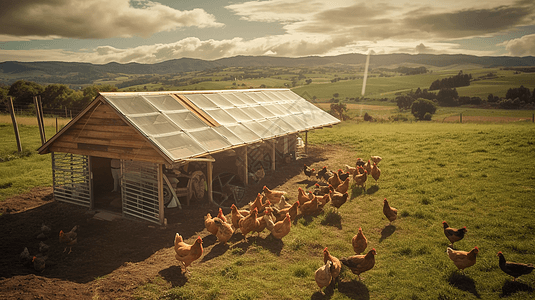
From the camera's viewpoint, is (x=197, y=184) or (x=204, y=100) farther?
(x=204, y=100)

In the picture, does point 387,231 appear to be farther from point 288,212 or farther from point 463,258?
point 288,212

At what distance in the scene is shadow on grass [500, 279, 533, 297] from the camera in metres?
7.48

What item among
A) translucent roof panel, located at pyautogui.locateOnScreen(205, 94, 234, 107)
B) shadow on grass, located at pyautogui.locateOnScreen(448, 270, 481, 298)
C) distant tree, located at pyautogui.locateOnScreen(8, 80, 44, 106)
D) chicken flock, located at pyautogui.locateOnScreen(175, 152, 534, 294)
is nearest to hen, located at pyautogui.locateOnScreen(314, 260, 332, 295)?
chicken flock, located at pyautogui.locateOnScreen(175, 152, 534, 294)

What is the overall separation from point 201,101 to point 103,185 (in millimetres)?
7034

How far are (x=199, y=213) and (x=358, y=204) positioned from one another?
7.35m

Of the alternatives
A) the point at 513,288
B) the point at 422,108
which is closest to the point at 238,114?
the point at 513,288

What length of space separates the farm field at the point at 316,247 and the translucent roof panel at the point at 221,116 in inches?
157

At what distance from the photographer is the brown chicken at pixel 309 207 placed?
1238 cm

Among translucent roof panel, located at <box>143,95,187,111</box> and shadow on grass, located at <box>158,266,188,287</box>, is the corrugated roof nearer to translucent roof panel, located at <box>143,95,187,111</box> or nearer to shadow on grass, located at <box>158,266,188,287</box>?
translucent roof panel, located at <box>143,95,187,111</box>

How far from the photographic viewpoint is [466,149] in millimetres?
21312

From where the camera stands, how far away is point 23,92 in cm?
5288

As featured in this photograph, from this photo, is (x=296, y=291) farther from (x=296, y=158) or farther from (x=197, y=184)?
(x=296, y=158)

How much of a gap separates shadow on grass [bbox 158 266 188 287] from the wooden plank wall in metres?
4.11

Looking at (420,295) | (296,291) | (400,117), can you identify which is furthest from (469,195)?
(400,117)
